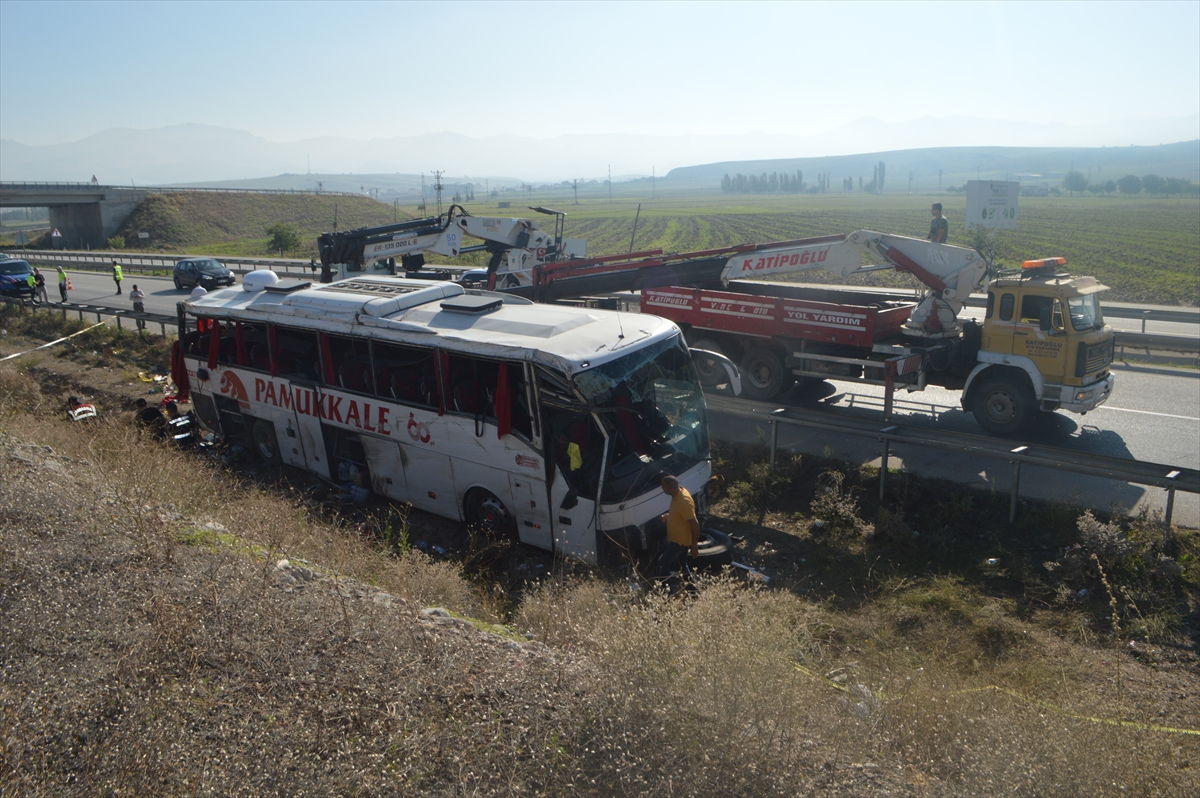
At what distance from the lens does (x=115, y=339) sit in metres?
21.2

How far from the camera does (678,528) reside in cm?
752

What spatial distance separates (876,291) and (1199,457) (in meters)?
6.26

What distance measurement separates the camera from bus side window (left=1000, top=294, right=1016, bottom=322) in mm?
12039

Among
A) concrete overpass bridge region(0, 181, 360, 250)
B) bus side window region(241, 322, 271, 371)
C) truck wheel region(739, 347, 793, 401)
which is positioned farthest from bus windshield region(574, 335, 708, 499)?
concrete overpass bridge region(0, 181, 360, 250)

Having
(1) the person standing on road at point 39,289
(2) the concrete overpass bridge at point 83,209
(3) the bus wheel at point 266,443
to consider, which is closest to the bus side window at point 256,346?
(3) the bus wheel at point 266,443

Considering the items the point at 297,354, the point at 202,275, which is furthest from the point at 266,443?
the point at 202,275

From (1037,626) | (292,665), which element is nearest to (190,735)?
(292,665)

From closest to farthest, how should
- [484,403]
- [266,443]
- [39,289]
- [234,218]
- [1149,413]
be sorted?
[484,403]
[266,443]
[1149,413]
[39,289]
[234,218]

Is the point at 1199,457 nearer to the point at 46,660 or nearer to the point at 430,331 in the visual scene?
the point at 430,331

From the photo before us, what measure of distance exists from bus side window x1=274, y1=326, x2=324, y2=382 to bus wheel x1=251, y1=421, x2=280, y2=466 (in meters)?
1.11

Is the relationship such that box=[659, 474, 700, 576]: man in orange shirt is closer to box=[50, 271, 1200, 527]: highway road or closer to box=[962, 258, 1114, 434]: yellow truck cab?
box=[50, 271, 1200, 527]: highway road

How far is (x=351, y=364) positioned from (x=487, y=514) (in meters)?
2.80

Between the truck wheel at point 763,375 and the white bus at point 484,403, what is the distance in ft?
18.4

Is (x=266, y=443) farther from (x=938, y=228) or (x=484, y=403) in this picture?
(x=938, y=228)
